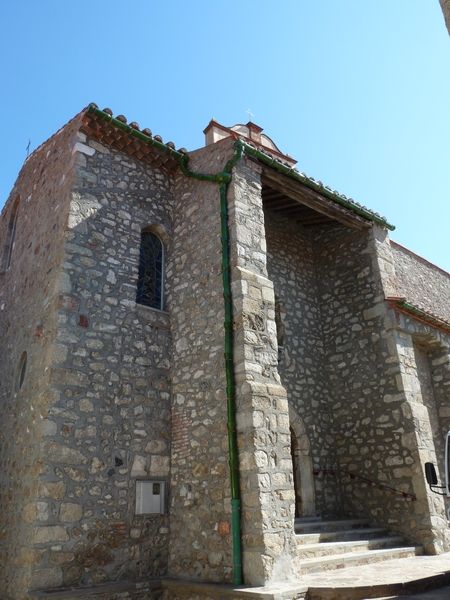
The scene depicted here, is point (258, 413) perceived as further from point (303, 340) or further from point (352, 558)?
point (303, 340)

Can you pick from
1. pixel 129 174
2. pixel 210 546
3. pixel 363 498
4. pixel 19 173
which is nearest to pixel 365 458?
pixel 363 498

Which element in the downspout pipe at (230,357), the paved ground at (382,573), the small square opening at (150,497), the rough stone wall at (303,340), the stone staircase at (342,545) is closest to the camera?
the paved ground at (382,573)

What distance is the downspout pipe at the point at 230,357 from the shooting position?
20.1 ft

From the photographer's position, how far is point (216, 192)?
8.27 meters

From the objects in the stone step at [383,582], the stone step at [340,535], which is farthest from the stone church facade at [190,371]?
the stone step at [383,582]

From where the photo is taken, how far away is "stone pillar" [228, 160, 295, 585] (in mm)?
6012

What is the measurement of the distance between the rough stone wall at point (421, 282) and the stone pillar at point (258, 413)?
6.24m

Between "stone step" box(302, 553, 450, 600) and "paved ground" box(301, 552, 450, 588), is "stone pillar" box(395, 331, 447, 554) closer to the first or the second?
"paved ground" box(301, 552, 450, 588)

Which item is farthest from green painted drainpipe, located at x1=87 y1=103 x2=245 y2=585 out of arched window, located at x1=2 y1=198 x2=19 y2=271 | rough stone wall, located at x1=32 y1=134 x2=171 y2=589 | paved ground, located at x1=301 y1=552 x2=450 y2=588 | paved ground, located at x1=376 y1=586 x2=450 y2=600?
arched window, located at x1=2 y1=198 x2=19 y2=271

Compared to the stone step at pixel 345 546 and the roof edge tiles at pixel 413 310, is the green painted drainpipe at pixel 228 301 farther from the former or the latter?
the roof edge tiles at pixel 413 310

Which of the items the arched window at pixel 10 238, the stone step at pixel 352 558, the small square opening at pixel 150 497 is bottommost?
the stone step at pixel 352 558

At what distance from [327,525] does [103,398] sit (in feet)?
13.8

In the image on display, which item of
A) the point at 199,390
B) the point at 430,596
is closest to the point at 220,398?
the point at 199,390

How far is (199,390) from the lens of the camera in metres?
7.40
